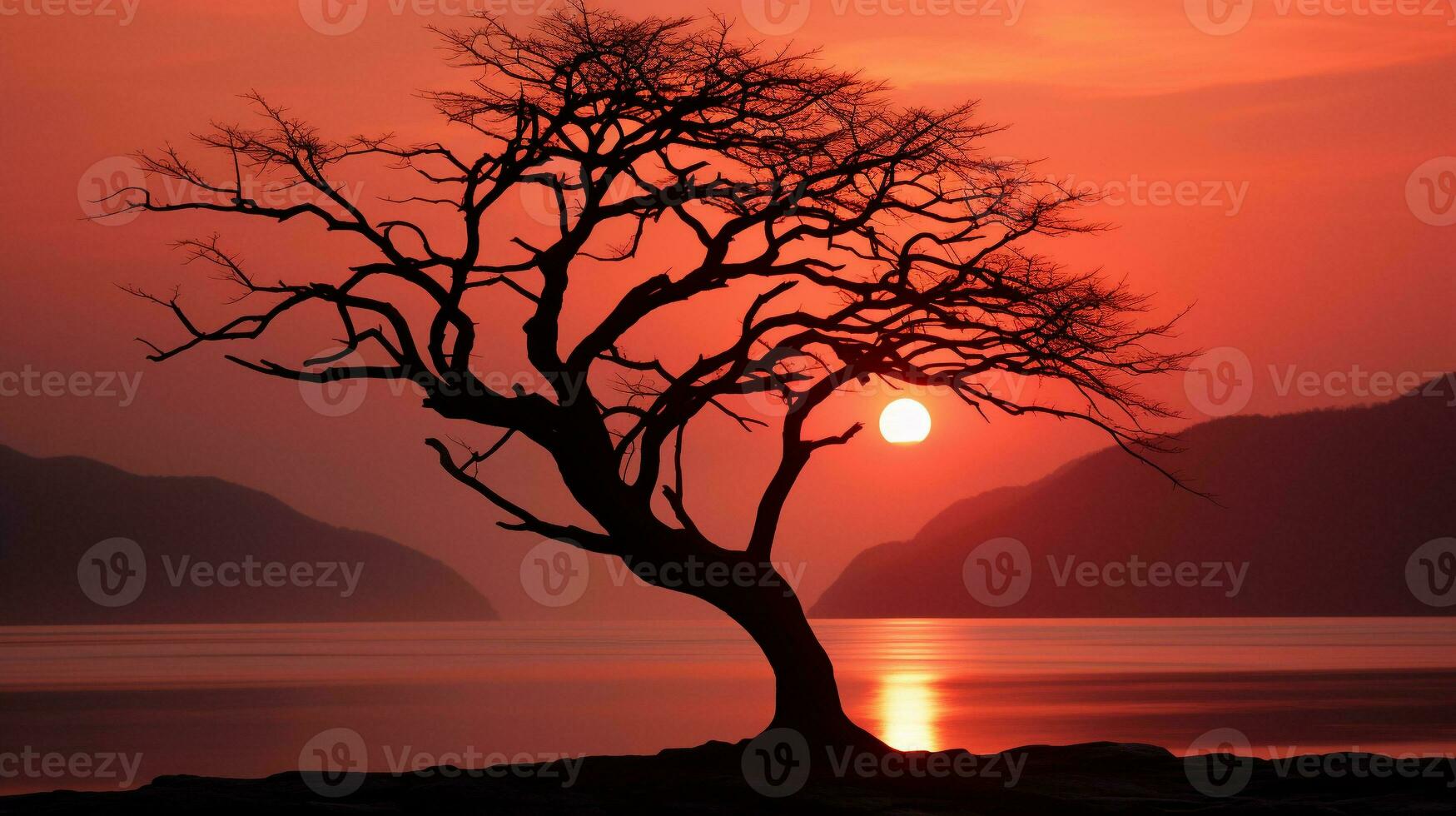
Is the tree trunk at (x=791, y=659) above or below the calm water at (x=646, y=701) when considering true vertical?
below

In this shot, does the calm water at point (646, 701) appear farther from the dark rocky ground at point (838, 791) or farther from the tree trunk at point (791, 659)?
the tree trunk at point (791, 659)

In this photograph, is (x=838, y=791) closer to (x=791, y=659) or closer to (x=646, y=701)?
(x=791, y=659)

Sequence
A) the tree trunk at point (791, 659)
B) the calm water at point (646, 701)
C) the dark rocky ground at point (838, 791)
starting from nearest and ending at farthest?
the dark rocky ground at point (838, 791) < the tree trunk at point (791, 659) < the calm water at point (646, 701)

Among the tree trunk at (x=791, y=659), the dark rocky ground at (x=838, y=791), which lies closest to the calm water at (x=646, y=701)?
the dark rocky ground at (x=838, y=791)

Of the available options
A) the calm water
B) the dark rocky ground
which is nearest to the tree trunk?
the dark rocky ground

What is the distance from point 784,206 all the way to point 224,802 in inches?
350

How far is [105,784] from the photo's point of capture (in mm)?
23328

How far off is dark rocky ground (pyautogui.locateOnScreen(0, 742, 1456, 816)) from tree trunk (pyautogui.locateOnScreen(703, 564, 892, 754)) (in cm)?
51

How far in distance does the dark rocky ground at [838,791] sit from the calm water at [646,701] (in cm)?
843

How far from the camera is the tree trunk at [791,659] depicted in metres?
18.1

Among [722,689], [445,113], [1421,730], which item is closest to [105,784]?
[445,113]

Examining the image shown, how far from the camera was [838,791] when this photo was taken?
16203mm

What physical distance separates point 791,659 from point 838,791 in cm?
229

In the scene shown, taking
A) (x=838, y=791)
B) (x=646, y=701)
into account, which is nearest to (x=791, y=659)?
(x=838, y=791)
